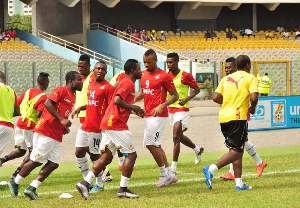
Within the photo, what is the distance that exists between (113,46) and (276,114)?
26.0 metres

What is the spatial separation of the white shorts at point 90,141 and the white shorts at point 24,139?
174cm

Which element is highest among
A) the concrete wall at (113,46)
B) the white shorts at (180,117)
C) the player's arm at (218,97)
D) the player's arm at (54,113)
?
the concrete wall at (113,46)

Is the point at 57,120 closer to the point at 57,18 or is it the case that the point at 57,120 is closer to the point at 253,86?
the point at 253,86

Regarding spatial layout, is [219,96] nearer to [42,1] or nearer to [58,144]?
[58,144]

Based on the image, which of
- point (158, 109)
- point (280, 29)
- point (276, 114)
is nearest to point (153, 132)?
point (158, 109)

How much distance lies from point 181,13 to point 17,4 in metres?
127

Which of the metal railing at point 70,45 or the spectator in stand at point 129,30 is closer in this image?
→ the metal railing at point 70,45

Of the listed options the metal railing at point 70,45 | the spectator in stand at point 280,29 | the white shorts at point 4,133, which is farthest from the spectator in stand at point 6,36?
the white shorts at point 4,133

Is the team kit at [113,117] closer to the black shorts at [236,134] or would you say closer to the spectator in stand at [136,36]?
the black shorts at [236,134]

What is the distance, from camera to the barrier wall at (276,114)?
2212 centimetres

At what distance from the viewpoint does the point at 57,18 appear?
5078cm

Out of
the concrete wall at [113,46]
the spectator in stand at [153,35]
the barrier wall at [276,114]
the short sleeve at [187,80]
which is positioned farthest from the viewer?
the spectator in stand at [153,35]

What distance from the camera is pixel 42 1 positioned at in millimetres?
51594

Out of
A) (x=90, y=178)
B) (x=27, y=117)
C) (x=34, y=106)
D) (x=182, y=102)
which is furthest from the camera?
(x=182, y=102)
